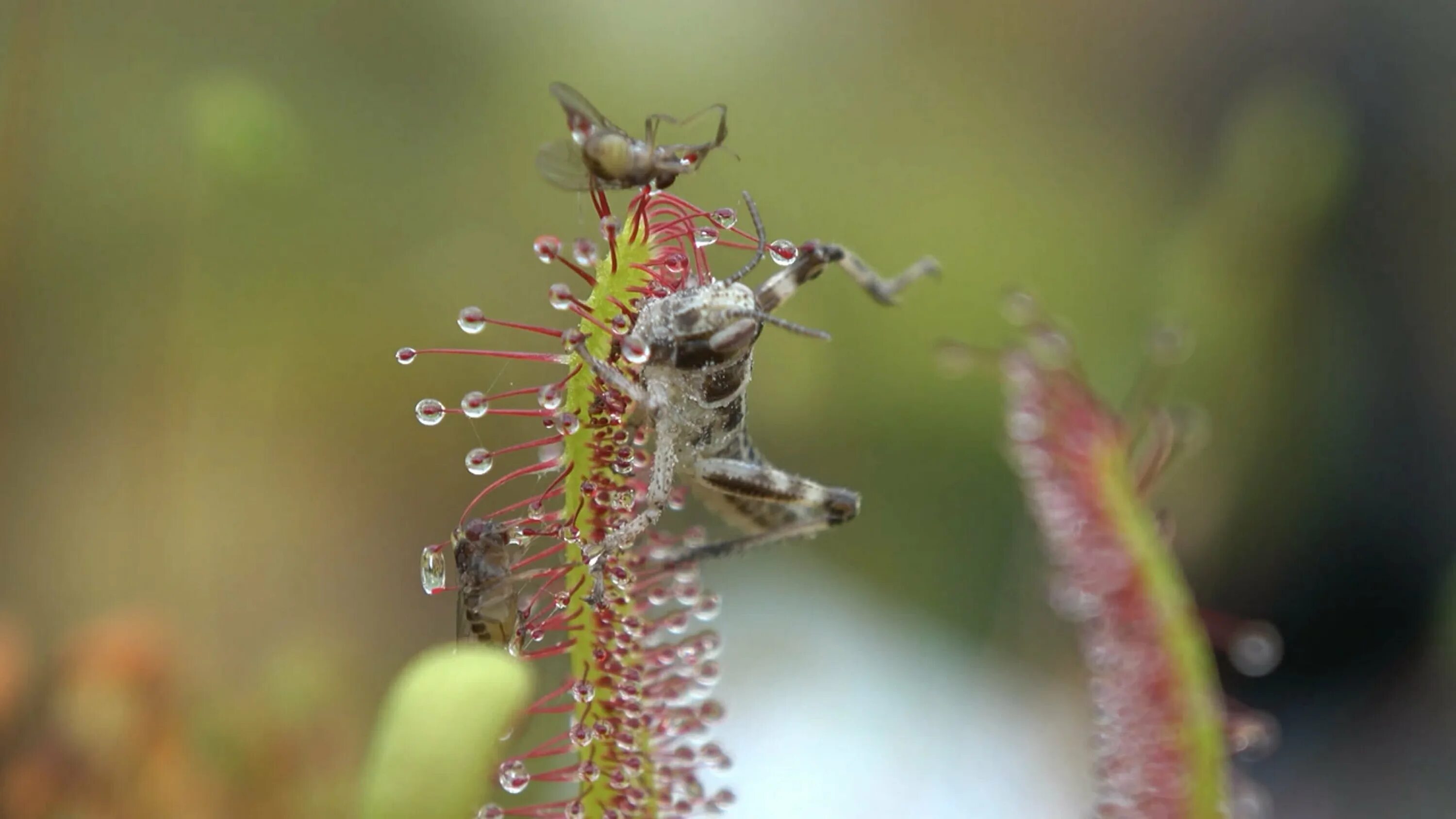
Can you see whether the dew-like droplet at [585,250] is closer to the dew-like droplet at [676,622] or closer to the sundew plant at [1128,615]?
the dew-like droplet at [676,622]

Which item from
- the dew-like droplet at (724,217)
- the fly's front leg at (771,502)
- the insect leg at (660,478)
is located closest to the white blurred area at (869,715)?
the fly's front leg at (771,502)

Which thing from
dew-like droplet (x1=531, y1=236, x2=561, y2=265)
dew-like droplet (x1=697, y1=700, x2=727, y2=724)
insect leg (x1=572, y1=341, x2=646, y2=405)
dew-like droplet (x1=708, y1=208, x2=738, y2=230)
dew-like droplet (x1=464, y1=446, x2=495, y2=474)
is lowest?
dew-like droplet (x1=697, y1=700, x2=727, y2=724)

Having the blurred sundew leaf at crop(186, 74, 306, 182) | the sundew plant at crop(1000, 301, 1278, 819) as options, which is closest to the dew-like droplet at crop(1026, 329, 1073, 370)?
the sundew plant at crop(1000, 301, 1278, 819)

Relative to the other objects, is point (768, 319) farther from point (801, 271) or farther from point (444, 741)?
point (444, 741)

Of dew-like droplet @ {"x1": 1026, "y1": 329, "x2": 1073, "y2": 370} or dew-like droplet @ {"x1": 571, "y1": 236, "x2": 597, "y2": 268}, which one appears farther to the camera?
dew-like droplet @ {"x1": 1026, "y1": 329, "x2": 1073, "y2": 370}

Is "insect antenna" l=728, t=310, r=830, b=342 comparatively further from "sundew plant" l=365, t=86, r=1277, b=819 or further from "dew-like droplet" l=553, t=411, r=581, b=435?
"dew-like droplet" l=553, t=411, r=581, b=435

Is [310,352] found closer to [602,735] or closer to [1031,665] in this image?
[602,735]

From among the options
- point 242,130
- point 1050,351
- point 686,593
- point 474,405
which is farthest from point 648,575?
point 242,130

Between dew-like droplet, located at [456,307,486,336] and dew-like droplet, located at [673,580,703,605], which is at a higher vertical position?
dew-like droplet, located at [456,307,486,336]
